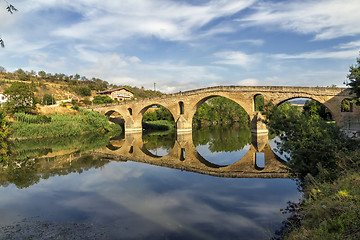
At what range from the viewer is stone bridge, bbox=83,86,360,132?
21.9m

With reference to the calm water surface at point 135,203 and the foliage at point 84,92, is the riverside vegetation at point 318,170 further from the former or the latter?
the foliage at point 84,92

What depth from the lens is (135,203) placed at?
26.3 feet

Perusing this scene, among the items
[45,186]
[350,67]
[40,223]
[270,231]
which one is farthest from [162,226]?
[350,67]

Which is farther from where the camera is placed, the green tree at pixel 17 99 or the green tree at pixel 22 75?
the green tree at pixel 22 75

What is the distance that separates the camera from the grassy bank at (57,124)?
81.9 ft

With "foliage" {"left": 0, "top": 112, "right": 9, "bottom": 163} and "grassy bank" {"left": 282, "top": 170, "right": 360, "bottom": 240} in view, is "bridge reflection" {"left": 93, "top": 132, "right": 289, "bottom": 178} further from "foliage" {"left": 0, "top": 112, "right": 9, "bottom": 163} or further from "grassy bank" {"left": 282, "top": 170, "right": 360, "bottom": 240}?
"foliage" {"left": 0, "top": 112, "right": 9, "bottom": 163}

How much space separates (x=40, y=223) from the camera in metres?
6.57

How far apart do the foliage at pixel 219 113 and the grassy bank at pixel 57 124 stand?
50.5ft

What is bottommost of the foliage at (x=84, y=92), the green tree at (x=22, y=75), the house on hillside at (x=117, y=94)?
the house on hillside at (x=117, y=94)

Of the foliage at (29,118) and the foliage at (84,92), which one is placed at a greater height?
the foliage at (84,92)

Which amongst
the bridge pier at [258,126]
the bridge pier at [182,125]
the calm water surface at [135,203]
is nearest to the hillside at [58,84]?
the bridge pier at [182,125]

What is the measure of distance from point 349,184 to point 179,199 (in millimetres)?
4724

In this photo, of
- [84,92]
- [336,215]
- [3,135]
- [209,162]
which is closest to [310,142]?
[336,215]

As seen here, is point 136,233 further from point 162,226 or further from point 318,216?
point 318,216
